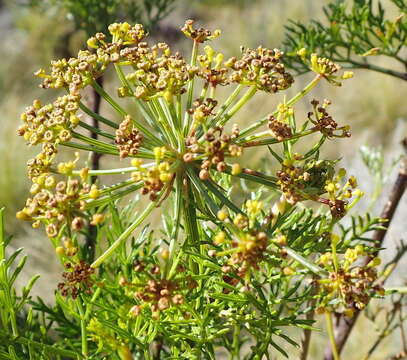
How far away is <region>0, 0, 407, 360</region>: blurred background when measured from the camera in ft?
11.8

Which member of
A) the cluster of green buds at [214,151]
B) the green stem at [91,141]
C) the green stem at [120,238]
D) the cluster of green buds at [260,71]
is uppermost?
the cluster of green buds at [260,71]

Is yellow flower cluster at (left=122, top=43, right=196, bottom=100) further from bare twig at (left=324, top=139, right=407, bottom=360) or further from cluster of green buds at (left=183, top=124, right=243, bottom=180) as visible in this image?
bare twig at (left=324, top=139, right=407, bottom=360)

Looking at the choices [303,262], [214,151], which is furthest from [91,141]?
[303,262]

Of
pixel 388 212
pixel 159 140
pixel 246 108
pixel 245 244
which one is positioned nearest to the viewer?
pixel 245 244

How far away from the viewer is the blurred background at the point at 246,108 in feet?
11.8

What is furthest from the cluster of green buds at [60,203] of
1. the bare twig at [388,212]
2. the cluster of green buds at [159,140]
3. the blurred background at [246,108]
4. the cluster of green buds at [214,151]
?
the blurred background at [246,108]

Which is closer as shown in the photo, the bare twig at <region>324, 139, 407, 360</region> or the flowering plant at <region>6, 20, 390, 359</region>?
the flowering plant at <region>6, 20, 390, 359</region>

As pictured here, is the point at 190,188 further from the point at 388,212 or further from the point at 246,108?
the point at 246,108

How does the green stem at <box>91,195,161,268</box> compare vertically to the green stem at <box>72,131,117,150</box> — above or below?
below

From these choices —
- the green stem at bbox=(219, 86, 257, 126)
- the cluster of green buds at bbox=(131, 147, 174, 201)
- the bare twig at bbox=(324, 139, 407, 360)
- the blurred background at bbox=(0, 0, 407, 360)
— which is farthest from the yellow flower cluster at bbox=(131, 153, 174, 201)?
the blurred background at bbox=(0, 0, 407, 360)

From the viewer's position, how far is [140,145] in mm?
589

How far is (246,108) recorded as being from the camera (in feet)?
18.3

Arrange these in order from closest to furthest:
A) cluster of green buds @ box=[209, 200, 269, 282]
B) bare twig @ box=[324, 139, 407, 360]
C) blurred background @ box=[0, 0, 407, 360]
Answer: cluster of green buds @ box=[209, 200, 269, 282]
bare twig @ box=[324, 139, 407, 360]
blurred background @ box=[0, 0, 407, 360]

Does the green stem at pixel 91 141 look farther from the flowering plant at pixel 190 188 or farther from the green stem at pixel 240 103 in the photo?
the green stem at pixel 240 103
